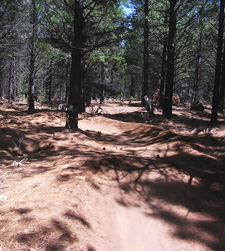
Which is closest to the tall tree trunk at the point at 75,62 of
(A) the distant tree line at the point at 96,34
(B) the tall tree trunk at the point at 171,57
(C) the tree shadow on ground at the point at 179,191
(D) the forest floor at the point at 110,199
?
(A) the distant tree line at the point at 96,34

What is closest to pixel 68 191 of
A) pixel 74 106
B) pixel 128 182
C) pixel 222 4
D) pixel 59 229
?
pixel 59 229

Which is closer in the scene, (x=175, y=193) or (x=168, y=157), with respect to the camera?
(x=175, y=193)

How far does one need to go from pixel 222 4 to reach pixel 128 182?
44.6 feet

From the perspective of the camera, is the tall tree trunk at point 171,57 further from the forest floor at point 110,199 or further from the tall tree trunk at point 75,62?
the forest floor at point 110,199

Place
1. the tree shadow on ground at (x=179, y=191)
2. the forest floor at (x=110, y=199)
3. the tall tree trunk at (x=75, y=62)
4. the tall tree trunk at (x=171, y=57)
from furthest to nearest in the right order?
1. the tall tree trunk at (x=171, y=57)
2. the tall tree trunk at (x=75, y=62)
3. the tree shadow on ground at (x=179, y=191)
4. the forest floor at (x=110, y=199)

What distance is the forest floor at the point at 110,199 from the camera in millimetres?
2525

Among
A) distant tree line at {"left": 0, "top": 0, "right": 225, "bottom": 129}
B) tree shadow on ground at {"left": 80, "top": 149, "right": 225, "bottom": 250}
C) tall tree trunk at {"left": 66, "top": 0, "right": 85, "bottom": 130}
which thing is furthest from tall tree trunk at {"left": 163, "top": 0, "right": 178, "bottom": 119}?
tree shadow on ground at {"left": 80, "top": 149, "right": 225, "bottom": 250}

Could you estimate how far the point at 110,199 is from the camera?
148 inches

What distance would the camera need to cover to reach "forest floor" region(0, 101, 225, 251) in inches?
99.4

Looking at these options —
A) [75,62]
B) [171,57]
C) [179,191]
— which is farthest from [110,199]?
[171,57]

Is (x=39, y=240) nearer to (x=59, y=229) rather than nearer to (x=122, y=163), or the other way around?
(x=59, y=229)

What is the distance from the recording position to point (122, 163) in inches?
200

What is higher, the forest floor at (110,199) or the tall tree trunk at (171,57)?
the tall tree trunk at (171,57)

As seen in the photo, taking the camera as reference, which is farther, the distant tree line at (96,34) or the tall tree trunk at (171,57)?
the tall tree trunk at (171,57)
